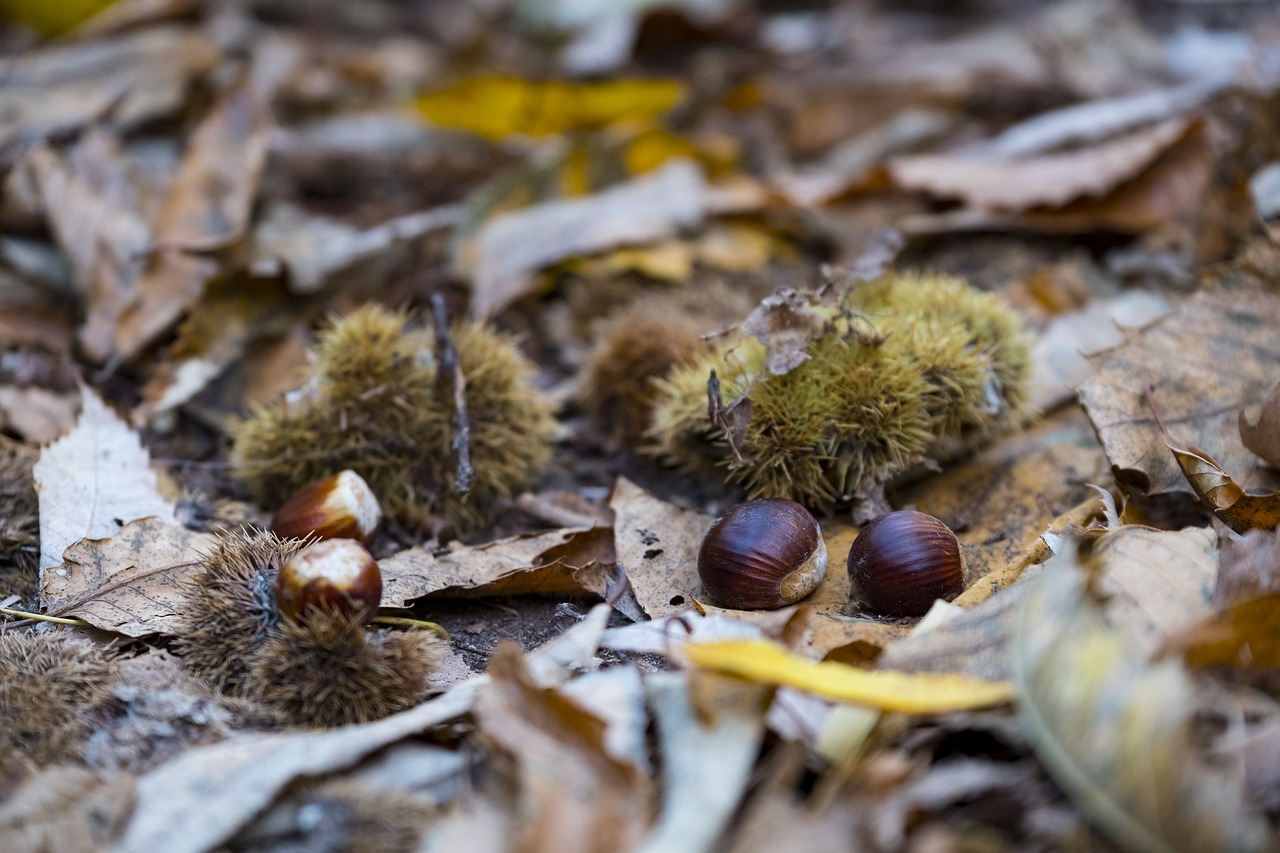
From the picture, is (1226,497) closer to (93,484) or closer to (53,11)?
(93,484)

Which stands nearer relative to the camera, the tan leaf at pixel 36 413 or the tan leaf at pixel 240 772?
the tan leaf at pixel 240 772

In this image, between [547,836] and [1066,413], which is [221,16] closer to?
[1066,413]

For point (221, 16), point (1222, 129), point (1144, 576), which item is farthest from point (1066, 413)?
point (221, 16)

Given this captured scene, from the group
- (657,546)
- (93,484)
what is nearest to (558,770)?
(657,546)

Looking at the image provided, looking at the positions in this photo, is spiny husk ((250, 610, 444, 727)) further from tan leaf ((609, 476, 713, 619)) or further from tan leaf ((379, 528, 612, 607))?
tan leaf ((609, 476, 713, 619))

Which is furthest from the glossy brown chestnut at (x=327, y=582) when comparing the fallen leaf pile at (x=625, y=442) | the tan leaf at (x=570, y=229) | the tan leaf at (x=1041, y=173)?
the tan leaf at (x=1041, y=173)

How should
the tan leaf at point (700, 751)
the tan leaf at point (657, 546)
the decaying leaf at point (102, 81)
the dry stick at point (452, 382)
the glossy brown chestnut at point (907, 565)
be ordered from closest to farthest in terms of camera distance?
the tan leaf at point (700, 751) → the glossy brown chestnut at point (907, 565) → the tan leaf at point (657, 546) → the dry stick at point (452, 382) → the decaying leaf at point (102, 81)

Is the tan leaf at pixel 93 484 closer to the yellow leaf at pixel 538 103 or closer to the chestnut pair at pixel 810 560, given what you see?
the chestnut pair at pixel 810 560
